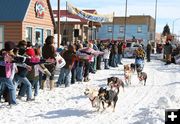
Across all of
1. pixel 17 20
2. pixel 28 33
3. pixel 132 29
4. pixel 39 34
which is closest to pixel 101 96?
pixel 17 20

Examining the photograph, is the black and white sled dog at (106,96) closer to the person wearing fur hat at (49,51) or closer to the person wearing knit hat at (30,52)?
the person wearing knit hat at (30,52)

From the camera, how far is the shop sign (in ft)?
69.2

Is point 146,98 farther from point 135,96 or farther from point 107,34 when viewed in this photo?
point 107,34

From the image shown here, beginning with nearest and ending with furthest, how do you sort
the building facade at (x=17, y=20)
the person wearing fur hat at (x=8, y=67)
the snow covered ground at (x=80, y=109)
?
the snow covered ground at (x=80, y=109) < the person wearing fur hat at (x=8, y=67) < the building facade at (x=17, y=20)

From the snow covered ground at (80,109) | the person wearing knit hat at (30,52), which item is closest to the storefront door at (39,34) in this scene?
the snow covered ground at (80,109)

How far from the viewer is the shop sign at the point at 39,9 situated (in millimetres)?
21094

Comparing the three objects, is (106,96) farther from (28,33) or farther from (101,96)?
(28,33)

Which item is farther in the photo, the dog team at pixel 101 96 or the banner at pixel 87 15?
the banner at pixel 87 15

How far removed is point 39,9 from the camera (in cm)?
2144

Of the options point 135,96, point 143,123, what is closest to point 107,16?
point 135,96

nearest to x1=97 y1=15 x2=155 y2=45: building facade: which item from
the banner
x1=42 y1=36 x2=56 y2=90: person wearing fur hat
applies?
the banner

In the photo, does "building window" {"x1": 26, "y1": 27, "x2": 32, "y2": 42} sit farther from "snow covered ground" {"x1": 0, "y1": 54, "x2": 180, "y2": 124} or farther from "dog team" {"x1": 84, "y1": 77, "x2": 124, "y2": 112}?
"dog team" {"x1": 84, "y1": 77, "x2": 124, "y2": 112}

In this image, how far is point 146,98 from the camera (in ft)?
40.6

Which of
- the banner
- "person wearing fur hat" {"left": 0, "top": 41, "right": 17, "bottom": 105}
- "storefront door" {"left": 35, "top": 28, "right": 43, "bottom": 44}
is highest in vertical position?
the banner
